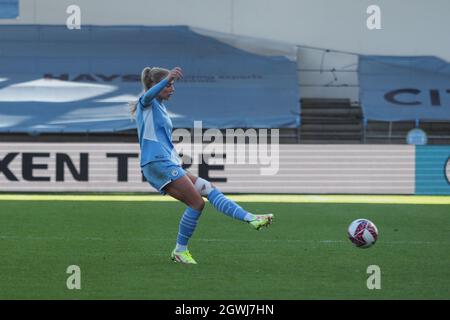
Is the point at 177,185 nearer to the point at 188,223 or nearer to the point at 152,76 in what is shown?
the point at 188,223

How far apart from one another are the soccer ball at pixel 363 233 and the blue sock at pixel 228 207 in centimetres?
147

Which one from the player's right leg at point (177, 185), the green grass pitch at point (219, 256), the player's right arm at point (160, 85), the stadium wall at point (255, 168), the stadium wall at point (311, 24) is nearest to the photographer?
the green grass pitch at point (219, 256)

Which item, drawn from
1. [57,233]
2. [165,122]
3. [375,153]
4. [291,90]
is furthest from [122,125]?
[165,122]

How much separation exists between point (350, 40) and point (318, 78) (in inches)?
60.7

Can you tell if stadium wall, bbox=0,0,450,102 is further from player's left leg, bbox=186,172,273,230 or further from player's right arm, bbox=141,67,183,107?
player's right arm, bbox=141,67,183,107

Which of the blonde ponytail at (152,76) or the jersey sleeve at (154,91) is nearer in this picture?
the jersey sleeve at (154,91)

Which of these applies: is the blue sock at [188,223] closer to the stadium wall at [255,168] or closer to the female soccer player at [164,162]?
the female soccer player at [164,162]

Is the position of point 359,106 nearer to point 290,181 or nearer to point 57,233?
point 290,181

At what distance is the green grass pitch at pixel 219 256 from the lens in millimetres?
8523

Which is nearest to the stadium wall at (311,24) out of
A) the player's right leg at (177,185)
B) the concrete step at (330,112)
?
the concrete step at (330,112)

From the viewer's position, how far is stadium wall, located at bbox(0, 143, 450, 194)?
2330 cm

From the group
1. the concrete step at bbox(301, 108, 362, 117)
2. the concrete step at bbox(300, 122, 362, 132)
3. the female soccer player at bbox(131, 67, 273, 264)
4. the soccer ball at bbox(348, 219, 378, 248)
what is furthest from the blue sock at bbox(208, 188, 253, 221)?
the concrete step at bbox(301, 108, 362, 117)

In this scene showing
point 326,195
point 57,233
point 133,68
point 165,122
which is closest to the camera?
point 165,122

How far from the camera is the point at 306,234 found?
1345 centimetres
